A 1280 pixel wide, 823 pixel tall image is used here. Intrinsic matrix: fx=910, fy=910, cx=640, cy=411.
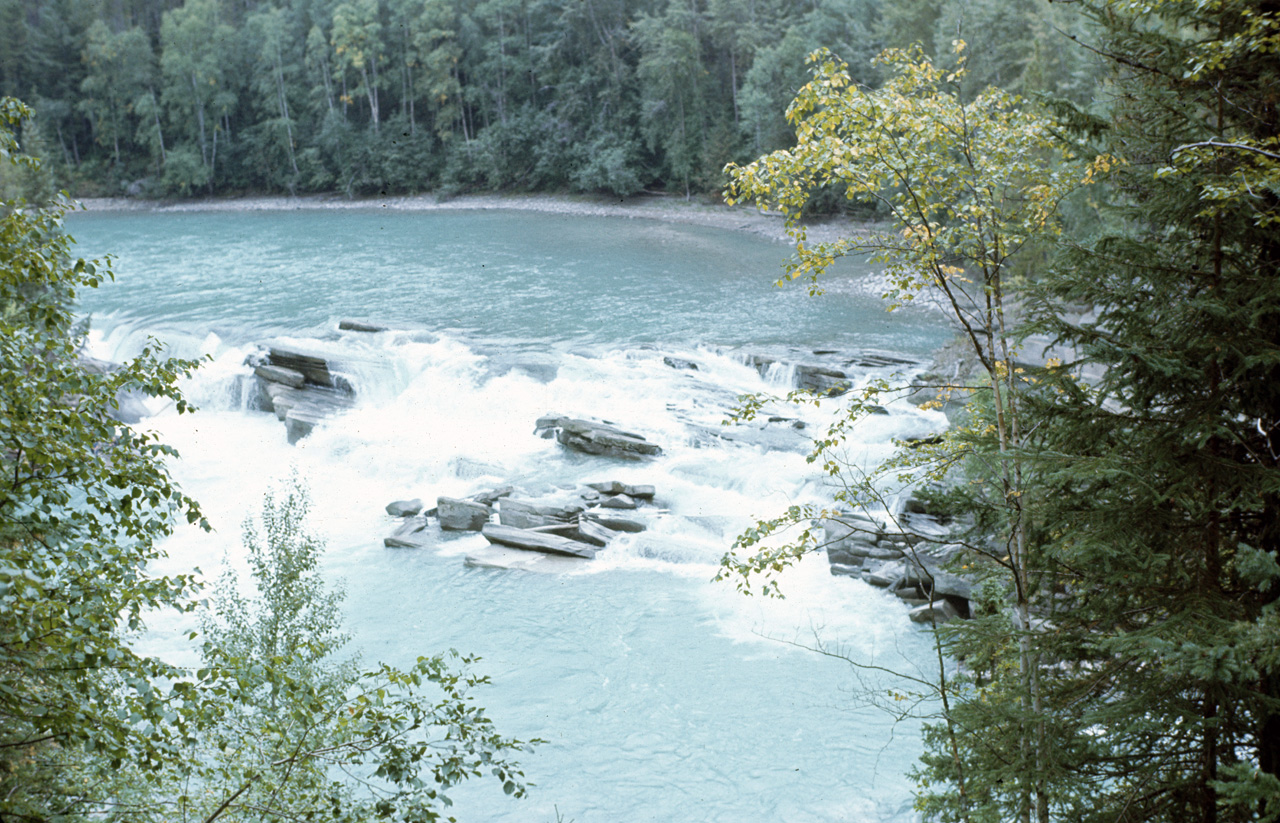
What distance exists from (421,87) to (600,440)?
58141 mm

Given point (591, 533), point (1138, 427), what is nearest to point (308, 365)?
point (591, 533)

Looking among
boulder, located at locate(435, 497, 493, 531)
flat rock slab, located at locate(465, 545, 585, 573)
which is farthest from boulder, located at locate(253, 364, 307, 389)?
flat rock slab, located at locate(465, 545, 585, 573)

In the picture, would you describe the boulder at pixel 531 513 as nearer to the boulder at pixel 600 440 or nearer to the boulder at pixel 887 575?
the boulder at pixel 600 440

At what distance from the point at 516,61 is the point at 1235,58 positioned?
224 ft

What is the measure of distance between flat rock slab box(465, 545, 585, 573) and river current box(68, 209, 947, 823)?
20 centimetres

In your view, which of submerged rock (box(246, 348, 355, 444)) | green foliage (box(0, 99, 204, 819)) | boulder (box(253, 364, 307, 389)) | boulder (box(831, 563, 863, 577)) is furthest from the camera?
boulder (box(253, 364, 307, 389))

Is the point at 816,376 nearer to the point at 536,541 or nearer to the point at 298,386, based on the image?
the point at 536,541

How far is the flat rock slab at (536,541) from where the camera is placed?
15875 millimetres

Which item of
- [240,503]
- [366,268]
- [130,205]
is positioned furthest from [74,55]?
[240,503]

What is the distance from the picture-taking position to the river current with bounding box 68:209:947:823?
423 inches

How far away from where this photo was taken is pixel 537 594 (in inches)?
581

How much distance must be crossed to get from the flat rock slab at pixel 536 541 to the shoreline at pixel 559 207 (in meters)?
28.8

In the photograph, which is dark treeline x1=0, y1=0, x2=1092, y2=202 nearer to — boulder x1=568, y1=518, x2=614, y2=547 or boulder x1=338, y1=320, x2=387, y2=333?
boulder x1=338, y1=320, x2=387, y2=333

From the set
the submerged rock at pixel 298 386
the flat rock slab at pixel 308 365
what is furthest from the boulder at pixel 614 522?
the flat rock slab at pixel 308 365
